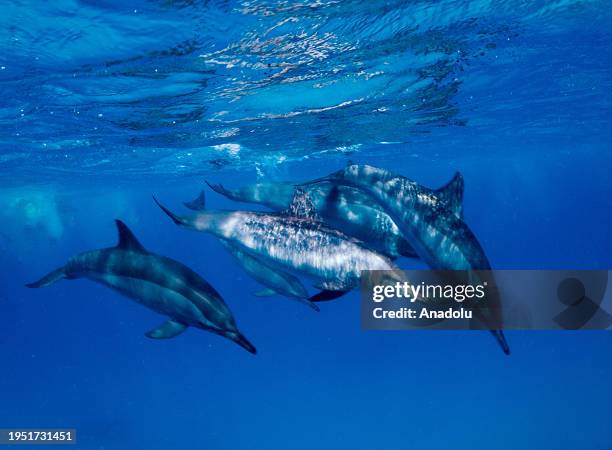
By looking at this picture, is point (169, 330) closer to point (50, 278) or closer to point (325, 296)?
point (325, 296)

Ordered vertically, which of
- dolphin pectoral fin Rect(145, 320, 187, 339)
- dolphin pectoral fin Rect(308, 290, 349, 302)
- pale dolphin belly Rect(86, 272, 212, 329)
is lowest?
dolphin pectoral fin Rect(145, 320, 187, 339)

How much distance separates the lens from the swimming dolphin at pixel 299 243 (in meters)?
4.09

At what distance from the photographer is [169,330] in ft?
→ 16.6

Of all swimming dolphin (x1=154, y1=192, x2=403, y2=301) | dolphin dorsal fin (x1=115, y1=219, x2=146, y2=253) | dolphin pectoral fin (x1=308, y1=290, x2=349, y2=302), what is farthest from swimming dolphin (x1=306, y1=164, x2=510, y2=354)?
dolphin dorsal fin (x1=115, y1=219, x2=146, y2=253)

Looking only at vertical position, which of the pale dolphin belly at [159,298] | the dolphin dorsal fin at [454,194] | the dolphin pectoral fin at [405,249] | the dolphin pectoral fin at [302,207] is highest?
the dolphin pectoral fin at [302,207]

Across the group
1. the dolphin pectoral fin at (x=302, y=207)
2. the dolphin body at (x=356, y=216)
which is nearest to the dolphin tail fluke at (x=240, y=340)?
the dolphin pectoral fin at (x=302, y=207)

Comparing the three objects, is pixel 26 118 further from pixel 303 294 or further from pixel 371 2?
pixel 303 294

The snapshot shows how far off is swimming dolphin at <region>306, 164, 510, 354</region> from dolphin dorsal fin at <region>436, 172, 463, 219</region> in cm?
5

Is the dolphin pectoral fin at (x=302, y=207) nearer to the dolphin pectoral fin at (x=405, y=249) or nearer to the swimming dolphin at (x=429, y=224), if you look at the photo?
the swimming dolphin at (x=429, y=224)

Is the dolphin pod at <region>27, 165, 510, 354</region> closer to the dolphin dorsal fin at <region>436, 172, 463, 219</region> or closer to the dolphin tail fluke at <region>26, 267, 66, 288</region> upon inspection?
the dolphin dorsal fin at <region>436, 172, 463, 219</region>

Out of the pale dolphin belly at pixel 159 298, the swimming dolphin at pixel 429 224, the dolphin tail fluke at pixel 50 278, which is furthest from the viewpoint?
the dolphin tail fluke at pixel 50 278

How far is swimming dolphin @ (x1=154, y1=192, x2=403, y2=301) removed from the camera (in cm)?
409

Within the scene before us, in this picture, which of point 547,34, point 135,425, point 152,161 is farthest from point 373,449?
point 547,34

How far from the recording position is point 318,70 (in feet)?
40.7
